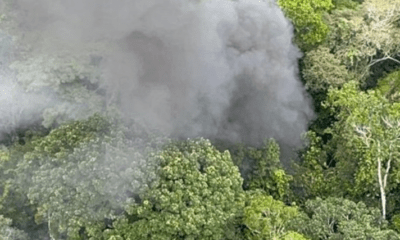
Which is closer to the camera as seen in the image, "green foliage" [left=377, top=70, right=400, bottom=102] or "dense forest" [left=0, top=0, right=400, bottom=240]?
"dense forest" [left=0, top=0, right=400, bottom=240]

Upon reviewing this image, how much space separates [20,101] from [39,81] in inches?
49.9

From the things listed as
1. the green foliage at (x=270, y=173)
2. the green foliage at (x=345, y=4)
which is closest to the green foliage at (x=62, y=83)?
the green foliage at (x=270, y=173)

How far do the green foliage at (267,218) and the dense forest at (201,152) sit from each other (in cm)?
4

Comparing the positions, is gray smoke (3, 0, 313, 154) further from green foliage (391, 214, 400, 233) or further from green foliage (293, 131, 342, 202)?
green foliage (391, 214, 400, 233)

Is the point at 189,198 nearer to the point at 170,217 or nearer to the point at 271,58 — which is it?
the point at 170,217

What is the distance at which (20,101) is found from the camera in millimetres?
16625

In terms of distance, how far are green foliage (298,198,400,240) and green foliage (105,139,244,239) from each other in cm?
208

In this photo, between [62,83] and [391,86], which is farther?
[391,86]

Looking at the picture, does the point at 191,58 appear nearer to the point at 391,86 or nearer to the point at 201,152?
the point at 201,152

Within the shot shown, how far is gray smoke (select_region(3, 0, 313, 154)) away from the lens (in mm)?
16766

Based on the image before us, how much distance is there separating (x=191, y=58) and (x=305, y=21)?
206 inches

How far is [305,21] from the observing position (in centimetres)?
1958

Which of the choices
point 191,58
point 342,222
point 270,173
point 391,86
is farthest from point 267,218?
point 391,86

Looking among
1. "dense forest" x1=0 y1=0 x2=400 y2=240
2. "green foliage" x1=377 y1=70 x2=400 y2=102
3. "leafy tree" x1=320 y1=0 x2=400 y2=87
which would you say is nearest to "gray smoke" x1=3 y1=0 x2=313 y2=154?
"dense forest" x1=0 y1=0 x2=400 y2=240
